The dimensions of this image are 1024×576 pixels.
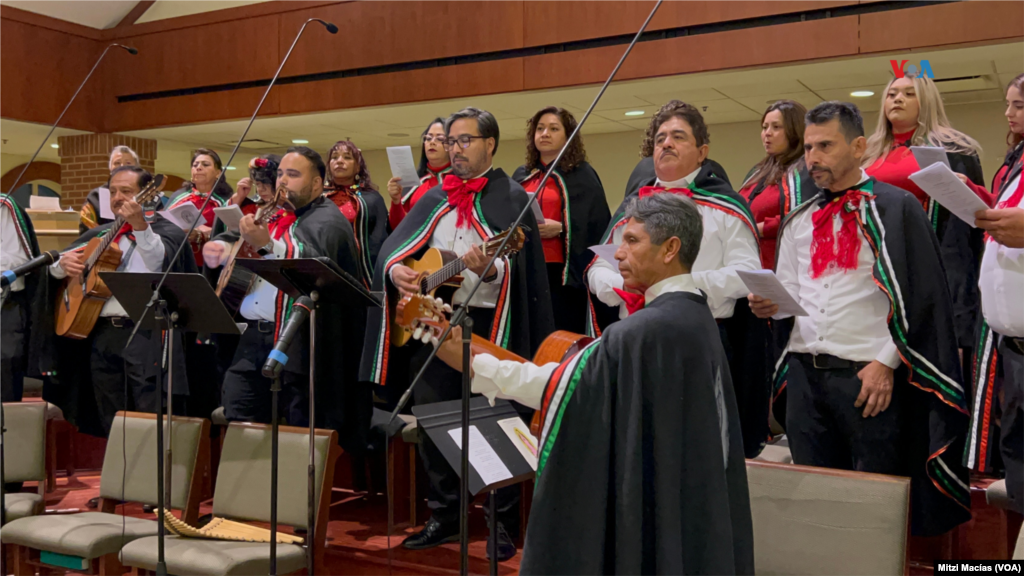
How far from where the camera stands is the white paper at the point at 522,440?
8.33 feet

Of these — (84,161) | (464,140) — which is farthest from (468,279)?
(84,161)

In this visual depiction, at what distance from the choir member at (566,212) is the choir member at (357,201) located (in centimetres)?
94

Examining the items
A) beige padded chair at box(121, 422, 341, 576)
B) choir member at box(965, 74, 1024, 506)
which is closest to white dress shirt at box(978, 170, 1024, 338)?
choir member at box(965, 74, 1024, 506)

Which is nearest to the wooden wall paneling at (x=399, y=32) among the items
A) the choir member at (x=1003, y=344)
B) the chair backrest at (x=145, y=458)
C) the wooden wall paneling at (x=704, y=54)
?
the wooden wall paneling at (x=704, y=54)

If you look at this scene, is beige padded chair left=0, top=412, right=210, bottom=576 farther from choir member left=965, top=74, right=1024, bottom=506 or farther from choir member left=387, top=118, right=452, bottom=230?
choir member left=965, top=74, right=1024, bottom=506

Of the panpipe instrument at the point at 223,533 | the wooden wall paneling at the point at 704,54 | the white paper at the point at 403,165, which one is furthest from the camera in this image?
the wooden wall paneling at the point at 704,54

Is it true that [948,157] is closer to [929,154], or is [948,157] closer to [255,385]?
[929,154]

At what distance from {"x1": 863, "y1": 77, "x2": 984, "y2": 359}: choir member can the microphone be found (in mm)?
2164

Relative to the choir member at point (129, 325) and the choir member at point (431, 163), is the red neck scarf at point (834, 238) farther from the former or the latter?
the choir member at point (129, 325)

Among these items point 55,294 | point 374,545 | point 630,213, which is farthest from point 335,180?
point 630,213

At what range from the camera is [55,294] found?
16.4ft

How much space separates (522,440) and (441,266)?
114 centimetres

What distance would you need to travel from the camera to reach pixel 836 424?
115 inches

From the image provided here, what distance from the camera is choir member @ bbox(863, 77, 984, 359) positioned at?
11.2 feet
